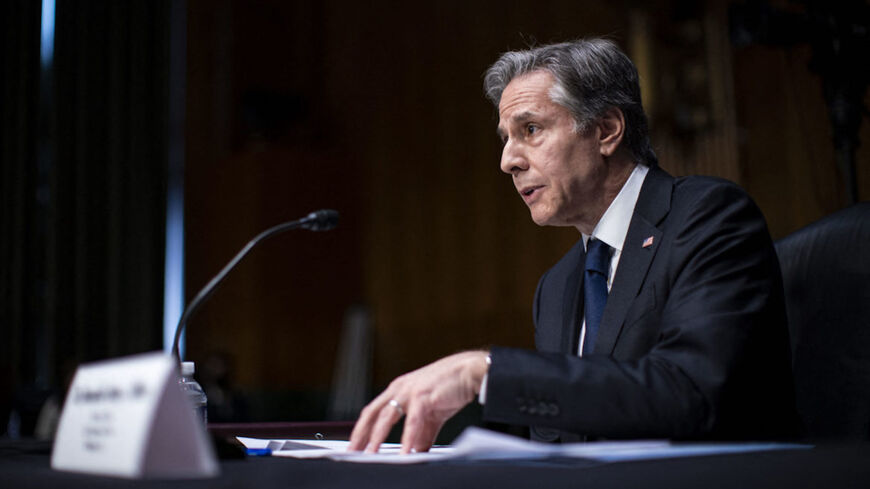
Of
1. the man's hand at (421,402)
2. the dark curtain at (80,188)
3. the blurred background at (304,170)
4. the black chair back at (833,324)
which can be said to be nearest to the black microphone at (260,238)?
the man's hand at (421,402)

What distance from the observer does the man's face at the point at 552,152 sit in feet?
5.02

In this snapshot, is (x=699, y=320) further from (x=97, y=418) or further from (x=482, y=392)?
(x=97, y=418)

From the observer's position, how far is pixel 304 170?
5703 mm

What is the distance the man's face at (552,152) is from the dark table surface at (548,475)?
934 mm

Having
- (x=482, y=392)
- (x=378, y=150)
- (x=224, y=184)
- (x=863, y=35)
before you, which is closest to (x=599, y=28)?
(x=378, y=150)

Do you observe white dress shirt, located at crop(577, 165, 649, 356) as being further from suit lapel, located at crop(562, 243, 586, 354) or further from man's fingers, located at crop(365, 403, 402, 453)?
man's fingers, located at crop(365, 403, 402, 453)

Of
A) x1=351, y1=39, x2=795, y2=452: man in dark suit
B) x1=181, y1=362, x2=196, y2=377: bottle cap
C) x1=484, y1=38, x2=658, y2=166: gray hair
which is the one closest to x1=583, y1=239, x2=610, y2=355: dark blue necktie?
x1=351, y1=39, x2=795, y2=452: man in dark suit

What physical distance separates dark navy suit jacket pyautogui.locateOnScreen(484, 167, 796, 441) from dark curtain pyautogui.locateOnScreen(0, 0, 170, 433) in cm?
382

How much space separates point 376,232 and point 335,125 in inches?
32.8

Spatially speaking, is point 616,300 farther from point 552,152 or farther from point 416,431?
point 416,431

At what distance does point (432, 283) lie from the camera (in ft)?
16.8

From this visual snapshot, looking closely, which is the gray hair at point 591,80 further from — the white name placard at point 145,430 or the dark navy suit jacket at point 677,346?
the white name placard at point 145,430

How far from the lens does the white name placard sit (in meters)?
0.53

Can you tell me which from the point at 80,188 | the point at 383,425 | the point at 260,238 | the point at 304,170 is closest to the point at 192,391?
the point at 260,238
